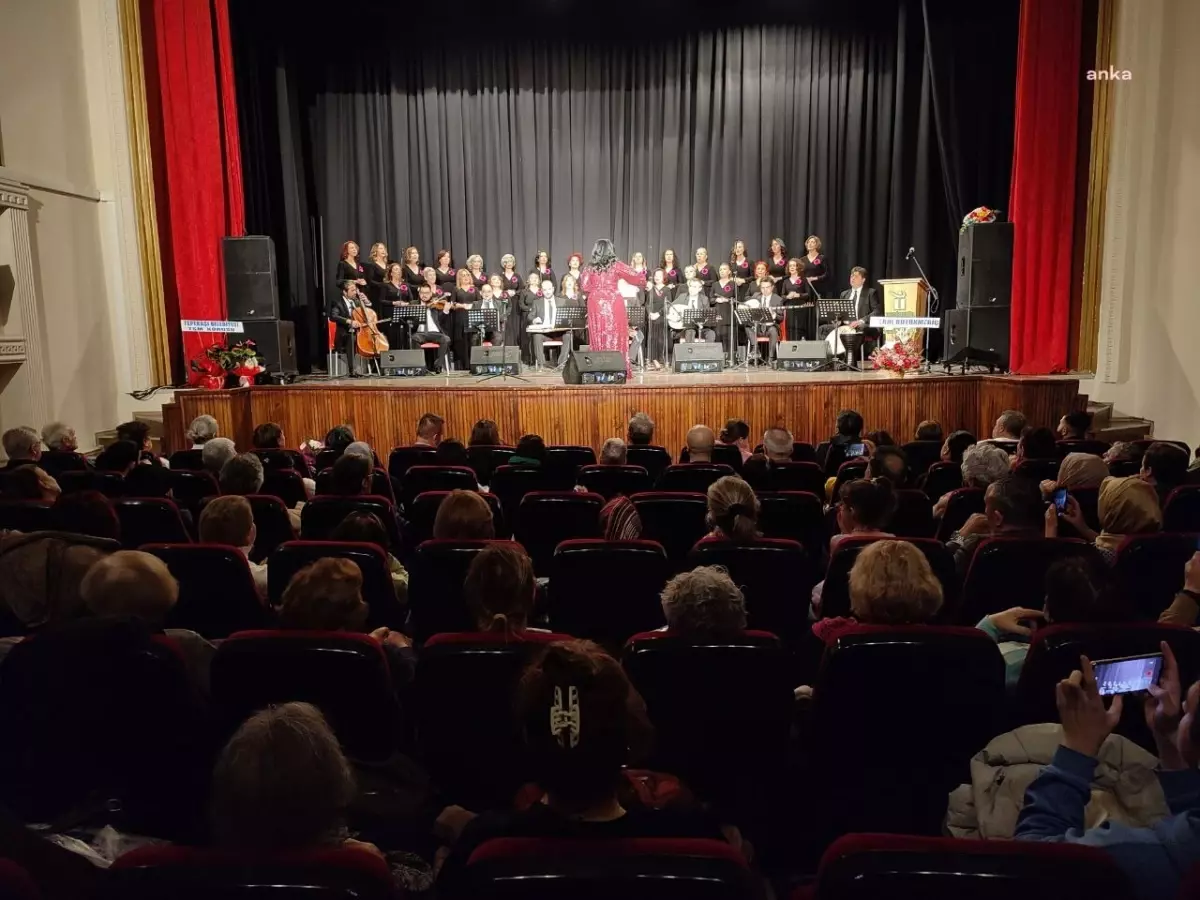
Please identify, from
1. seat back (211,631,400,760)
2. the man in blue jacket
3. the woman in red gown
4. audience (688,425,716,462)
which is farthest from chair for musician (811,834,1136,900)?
the woman in red gown

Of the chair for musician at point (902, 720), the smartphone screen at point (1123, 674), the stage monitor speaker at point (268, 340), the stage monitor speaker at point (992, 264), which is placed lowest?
the chair for musician at point (902, 720)

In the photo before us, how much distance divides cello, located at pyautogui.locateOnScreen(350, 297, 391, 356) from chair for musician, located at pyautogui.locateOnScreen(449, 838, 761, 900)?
9.59m

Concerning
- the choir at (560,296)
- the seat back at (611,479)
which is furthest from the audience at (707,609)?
the choir at (560,296)

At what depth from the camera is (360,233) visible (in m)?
12.6

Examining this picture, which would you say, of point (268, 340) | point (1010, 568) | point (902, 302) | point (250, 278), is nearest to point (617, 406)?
point (268, 340)

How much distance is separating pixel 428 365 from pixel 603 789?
33.3 feet

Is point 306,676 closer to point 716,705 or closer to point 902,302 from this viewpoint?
point 716,705

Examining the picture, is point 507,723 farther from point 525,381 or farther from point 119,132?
point 119,132

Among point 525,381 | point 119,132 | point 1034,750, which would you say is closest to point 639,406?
point 525,381

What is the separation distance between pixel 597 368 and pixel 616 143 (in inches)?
206

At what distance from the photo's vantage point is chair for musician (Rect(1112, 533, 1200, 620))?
3002 millimetres

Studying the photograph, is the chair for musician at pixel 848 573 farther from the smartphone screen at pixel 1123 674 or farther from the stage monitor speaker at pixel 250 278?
the stage monitor speaker at pixel 250 278

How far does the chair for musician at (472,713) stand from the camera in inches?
83.2

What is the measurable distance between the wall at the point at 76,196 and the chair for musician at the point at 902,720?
25.8ft
